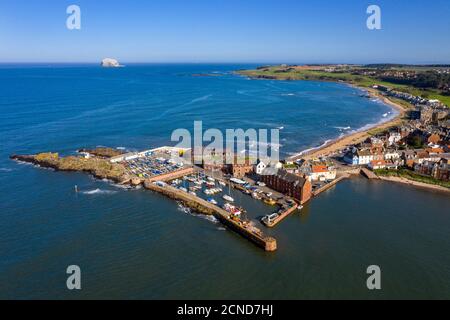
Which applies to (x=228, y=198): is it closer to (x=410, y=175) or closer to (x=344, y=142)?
(x=410, y=175)

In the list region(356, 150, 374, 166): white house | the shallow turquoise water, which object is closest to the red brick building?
the shallow turquoise water

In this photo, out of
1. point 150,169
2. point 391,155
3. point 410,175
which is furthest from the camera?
point 391,155

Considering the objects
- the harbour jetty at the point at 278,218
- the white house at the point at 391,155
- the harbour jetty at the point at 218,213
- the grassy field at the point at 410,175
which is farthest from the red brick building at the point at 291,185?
the white house at the point at 391,155

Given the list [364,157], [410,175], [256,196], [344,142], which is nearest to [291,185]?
[256,196]

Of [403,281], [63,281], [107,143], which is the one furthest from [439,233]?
[107,143]

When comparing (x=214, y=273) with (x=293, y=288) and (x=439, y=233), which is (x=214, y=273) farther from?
(x=439, y=233)

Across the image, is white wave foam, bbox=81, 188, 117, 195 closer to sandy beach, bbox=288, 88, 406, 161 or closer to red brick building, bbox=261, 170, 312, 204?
red brick building, bbox=261, 170, 312, 204

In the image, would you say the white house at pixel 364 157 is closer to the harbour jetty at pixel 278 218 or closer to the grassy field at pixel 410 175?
the grassy field at pixel 410 175

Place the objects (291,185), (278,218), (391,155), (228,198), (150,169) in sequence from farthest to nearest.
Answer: (391,155) → (150,169) → (291,185) → (228,198) → (278,218)
